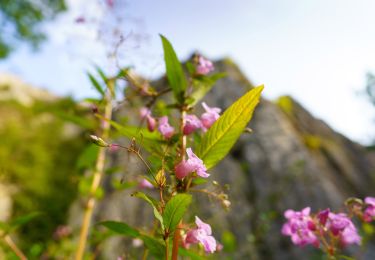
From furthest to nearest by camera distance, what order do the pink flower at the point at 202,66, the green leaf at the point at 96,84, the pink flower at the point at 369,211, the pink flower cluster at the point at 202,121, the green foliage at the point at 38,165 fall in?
the green foliage at the point at 38,165
the green leaf at the point at 96,84
the pink flower at the point at 202,66
the pink flower at the point at 369,211
the pink flower cluster at the point at 202,121

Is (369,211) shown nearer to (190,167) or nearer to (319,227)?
(319,227)

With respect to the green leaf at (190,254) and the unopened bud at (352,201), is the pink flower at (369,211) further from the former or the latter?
the green leaf at (190,254)

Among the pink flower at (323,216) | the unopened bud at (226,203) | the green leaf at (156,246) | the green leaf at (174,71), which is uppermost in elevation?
the green leaf at (174,71)

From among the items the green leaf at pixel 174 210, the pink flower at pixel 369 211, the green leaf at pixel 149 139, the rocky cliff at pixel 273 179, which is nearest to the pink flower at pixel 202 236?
the green leaf at pixel 174 210

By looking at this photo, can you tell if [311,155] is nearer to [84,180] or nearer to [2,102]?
[84,180]

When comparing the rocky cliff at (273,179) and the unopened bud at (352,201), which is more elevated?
the unopened bud at (352,201)

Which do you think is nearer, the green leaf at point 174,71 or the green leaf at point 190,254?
the green leaf at point 190,254

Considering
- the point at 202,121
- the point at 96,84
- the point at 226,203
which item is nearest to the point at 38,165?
the point at 96,84

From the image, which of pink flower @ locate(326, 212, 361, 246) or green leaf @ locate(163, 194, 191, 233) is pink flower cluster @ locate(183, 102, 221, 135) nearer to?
green leaf @ locate(163, 194, 191, 233)
